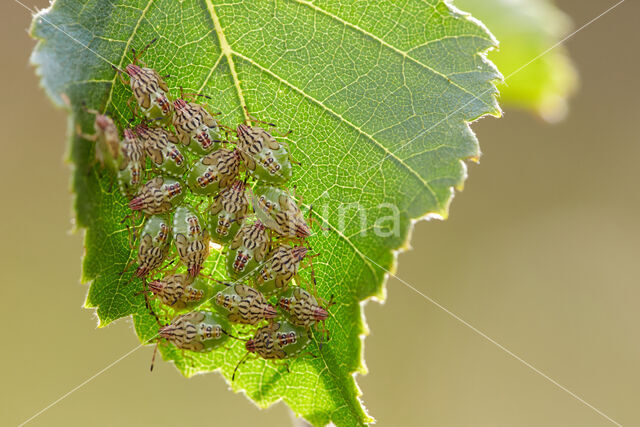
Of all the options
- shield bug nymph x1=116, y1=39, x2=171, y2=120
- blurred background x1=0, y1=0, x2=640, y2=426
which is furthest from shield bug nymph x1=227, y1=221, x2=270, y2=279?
blurred background x1=0, y1=0, x2=640, y2=426

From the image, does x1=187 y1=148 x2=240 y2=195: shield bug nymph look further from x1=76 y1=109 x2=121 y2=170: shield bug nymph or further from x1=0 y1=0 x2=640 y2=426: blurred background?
x1=0 y1=0 x2=640 y2=426: blurred background

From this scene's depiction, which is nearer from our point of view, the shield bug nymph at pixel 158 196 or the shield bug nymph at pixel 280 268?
the shield bug nymph at pixel 158 196

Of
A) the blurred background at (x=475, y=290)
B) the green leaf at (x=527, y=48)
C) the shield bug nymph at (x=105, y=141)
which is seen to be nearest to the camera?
the shield bug nymph at (x=105, y=141)

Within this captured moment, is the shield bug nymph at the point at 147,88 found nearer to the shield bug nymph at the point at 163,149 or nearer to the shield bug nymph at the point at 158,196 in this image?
the shield bug nymph at the point at 163,149

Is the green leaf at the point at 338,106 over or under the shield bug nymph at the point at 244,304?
over

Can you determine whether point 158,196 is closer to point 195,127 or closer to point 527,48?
point 195,127

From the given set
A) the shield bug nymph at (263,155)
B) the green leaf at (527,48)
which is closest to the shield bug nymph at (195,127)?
the shield bug nymph at (263,155)

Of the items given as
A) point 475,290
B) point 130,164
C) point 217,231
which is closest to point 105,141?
point 130,164
